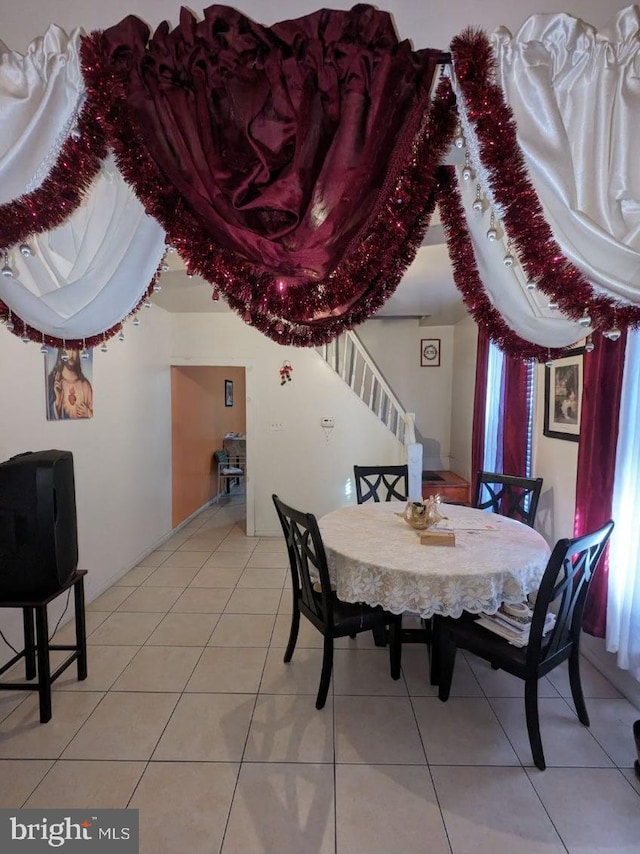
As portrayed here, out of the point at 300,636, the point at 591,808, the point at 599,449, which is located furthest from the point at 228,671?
the point at 599,449

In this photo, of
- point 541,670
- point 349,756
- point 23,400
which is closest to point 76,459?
point 23,400

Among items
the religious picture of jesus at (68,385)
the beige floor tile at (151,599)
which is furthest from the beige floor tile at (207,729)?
the religious picture of jesus at (68,385)

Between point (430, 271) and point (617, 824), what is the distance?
3.18 meters

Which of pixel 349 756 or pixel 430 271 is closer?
pixel 349 756

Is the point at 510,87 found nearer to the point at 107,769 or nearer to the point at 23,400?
the point at 107,769

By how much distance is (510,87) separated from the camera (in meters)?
0.79

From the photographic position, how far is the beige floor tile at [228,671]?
203 cm

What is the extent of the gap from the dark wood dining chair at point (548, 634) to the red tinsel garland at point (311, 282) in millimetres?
1210

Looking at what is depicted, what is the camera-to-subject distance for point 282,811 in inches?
55.4

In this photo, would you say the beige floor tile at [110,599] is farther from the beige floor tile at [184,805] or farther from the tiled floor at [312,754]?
the beige floor tile at [184,805]

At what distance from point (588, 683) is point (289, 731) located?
66.0 inches

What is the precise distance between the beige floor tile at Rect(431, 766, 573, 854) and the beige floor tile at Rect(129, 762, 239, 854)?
2.50 ft

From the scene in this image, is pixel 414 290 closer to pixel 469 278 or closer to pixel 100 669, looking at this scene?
pixel 469 278

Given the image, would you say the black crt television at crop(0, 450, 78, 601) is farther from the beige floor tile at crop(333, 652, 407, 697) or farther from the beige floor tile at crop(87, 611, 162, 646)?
the beige floor tile at crop(333, 652, 407, 697)
